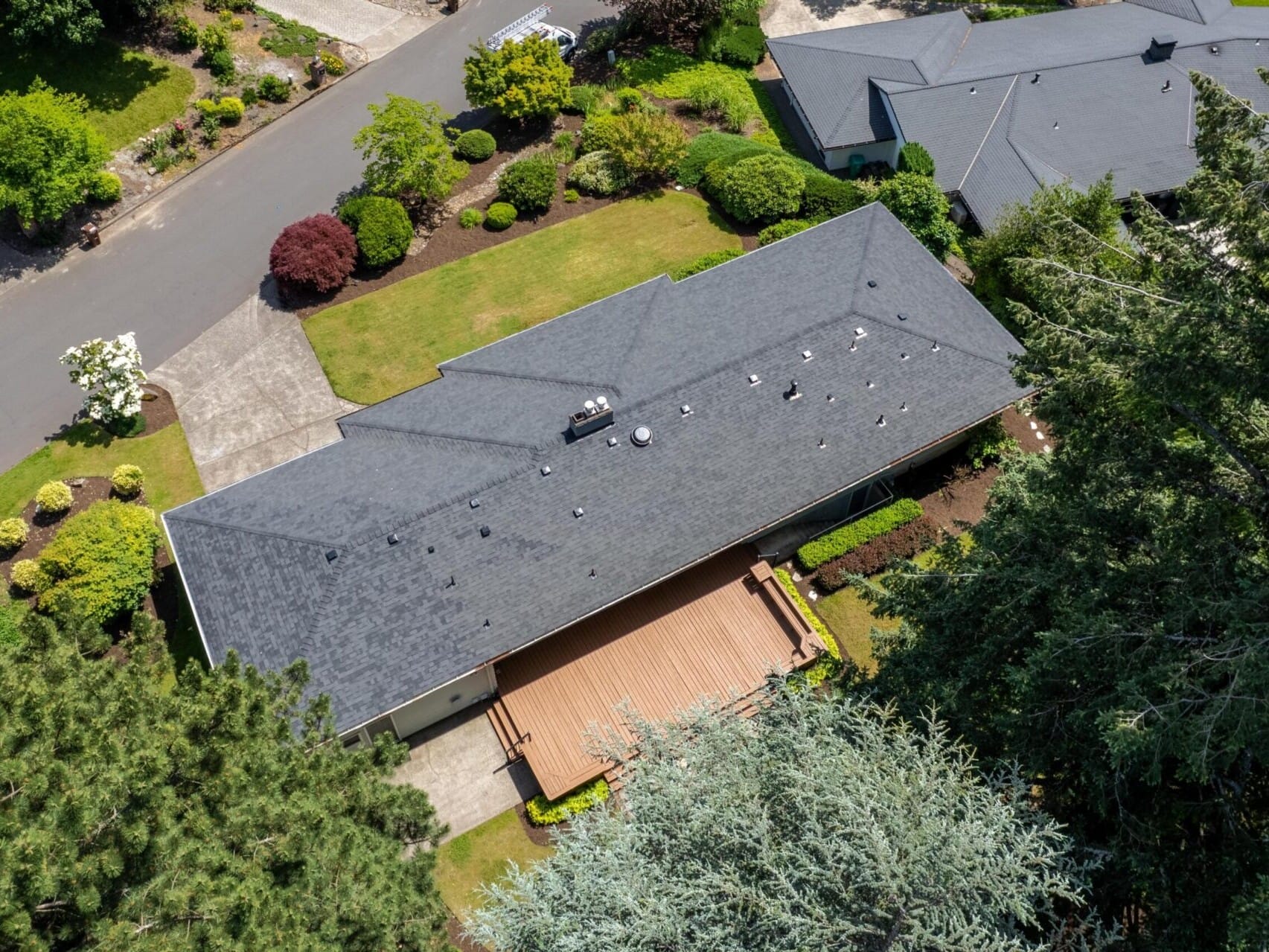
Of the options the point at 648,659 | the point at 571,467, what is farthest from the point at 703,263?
the point at 648,659

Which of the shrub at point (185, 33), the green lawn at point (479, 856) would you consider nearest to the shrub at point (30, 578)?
the green lawn at point (479, 856)

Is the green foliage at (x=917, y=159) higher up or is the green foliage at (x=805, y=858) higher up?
the green foliage at (x=917, y=159)

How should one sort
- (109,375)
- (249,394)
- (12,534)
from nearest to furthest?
1. (12,534)
2. (109,375)
3. (249,394)

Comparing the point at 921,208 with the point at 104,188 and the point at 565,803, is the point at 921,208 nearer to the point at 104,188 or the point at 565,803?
the point at 565,803

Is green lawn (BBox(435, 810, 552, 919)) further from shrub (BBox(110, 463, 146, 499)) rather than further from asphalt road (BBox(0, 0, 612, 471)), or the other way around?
asphalt road (BBox(0, 0, 612, 471))

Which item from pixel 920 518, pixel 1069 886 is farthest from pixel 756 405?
pixel 1069 886

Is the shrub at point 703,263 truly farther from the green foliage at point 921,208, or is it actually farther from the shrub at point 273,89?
the shrub at point 273,89
